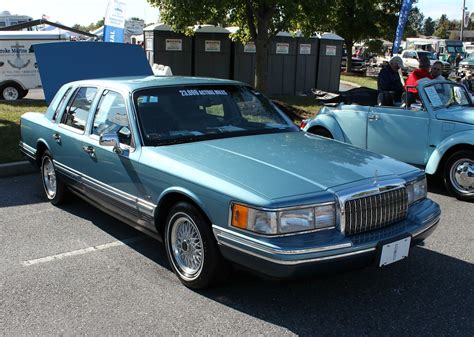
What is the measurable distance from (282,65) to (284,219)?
15323mm

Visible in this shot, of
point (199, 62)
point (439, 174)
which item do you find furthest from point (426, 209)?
point (199, 62)

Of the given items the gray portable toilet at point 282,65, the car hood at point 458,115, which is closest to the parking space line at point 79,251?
the car hood at point 458,115

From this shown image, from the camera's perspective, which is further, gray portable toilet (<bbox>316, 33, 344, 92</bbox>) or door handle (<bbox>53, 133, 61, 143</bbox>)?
gray portable toilet (<bbox>316, 33, 344, 92</bbox>)

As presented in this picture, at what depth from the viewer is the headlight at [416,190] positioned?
397 centimetres

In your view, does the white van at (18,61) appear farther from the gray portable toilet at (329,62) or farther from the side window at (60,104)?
the side window at (60,104)

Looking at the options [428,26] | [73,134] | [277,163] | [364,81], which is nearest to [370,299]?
[277,163]

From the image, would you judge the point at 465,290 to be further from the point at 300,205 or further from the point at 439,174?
the point at 439,174

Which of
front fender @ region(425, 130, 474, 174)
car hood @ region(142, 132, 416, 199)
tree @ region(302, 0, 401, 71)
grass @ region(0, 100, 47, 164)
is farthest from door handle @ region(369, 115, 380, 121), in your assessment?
tree @ region(302, 0, 401, 71)

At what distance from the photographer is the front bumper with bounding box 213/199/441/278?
10.5 feet

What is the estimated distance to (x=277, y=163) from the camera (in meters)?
3.83

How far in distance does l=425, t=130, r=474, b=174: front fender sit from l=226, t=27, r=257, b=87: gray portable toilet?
35.3 feet

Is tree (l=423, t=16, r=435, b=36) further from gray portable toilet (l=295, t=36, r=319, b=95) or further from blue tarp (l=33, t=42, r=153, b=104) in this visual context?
blue tarp (l=33, t=42, r=153, b=104)

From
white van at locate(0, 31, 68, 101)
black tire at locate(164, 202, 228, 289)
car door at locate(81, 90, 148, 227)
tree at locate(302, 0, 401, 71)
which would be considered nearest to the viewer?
black tire at locate(164, 202, 228, 289)

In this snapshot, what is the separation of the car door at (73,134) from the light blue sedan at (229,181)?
0.06 ft
